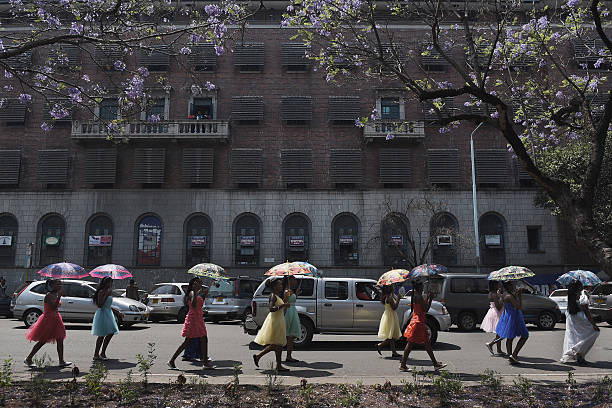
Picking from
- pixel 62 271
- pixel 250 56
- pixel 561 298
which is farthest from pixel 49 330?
pixel 250 56

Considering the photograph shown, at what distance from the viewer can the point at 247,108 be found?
30.5 metres

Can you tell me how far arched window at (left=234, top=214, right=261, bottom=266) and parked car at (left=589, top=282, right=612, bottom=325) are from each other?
1791cm

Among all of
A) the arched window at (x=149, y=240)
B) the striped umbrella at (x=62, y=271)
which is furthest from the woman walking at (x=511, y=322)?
the arched window at (x=149, y=240)

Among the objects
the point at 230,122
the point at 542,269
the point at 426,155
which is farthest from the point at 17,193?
the point at 542,269

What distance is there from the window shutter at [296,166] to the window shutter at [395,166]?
464cm

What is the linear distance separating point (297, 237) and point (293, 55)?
40.2 ft

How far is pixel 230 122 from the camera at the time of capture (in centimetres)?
3019

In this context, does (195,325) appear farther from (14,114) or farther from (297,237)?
(14,114)

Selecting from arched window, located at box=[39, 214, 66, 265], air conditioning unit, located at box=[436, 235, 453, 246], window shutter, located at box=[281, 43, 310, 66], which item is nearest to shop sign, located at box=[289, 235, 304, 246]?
air conditioning unit, located at box=[436, 235, 453, 246]

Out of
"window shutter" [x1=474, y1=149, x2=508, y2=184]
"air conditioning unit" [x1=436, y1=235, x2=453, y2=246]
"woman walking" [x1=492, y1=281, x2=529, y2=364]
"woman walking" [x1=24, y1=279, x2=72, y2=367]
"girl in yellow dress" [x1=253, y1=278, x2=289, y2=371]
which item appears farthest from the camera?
"window shutter" [x1=474, y1=149, x2=508, y2=184]

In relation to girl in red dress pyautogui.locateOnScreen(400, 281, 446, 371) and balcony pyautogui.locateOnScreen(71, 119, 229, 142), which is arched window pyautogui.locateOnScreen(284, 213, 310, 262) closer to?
balcony pyautogui.locateOnScreen(71, 119, 229, 142)

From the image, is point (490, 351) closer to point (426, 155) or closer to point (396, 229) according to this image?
point (396, 229)

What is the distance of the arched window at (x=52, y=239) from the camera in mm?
29141

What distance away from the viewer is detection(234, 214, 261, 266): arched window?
29094mm
